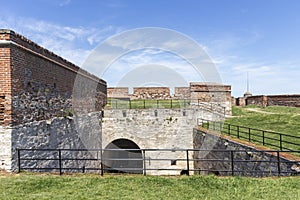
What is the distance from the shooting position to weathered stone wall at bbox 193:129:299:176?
21.8ft

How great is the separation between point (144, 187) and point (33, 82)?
16.8ft

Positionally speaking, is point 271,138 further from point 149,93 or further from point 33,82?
point 149,93

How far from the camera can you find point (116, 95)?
23281mm

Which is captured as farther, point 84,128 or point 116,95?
point 116,95

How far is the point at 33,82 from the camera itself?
793 cm

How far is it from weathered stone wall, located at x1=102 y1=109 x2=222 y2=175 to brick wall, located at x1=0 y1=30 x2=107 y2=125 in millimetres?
4045

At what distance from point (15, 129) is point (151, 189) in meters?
4.14

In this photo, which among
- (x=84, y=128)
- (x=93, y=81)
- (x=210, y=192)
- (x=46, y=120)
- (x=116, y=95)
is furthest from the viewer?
(x=116, y=95)

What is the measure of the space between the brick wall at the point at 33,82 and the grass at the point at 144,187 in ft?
6.72

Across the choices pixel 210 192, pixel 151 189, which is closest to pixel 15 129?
pixel 151 189

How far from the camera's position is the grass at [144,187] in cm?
475

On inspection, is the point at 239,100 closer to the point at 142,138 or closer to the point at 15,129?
the point at 142,138

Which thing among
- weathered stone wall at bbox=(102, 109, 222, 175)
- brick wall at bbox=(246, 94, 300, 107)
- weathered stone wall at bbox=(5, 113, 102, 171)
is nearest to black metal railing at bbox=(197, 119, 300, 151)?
weathered stone wall at bbox=(102, 109, 222, 175)

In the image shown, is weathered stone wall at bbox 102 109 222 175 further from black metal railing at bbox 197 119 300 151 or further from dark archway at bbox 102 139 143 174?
black metal railing at bbox 197 119 300 151
